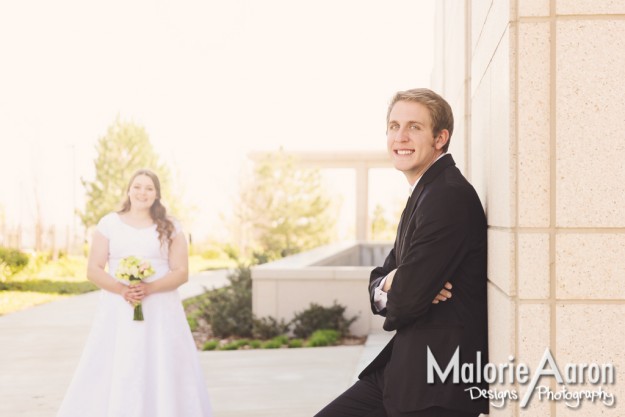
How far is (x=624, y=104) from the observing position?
2.80 metres

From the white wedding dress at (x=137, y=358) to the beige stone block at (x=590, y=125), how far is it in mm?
4089

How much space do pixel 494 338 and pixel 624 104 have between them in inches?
40.0

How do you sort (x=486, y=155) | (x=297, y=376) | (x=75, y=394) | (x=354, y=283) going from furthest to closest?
1. (x=354, y=283)
2. (x=297, y=376)
3. (x=75, y=394)
4. (x=486, y=155)

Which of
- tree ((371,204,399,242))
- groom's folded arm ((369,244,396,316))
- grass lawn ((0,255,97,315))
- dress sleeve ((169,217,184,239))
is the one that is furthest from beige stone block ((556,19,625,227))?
tree ((371,204,399,242))

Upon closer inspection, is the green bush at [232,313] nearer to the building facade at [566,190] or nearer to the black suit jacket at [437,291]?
the black suit jacket at [437,291]

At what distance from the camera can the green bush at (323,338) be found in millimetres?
10883

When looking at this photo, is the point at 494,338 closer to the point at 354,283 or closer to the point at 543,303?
the point at 543,303

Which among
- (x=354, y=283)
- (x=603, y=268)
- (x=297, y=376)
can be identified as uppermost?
(x=603, y=268)

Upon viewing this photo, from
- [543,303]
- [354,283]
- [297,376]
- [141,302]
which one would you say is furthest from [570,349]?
[354,283]

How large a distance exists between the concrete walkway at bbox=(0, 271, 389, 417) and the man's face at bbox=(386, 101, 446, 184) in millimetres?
4244

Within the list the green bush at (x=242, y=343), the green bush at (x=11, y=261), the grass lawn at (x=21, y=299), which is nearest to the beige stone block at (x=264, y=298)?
the green bush at (x=242, y=343)

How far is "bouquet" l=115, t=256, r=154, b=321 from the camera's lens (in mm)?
6105

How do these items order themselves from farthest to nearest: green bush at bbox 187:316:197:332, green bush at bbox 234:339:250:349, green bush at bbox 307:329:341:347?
green bush at bbox 187:316:197:332, green bush at bbox 234:339:250:349, green bush at bbox 307:329:341:347

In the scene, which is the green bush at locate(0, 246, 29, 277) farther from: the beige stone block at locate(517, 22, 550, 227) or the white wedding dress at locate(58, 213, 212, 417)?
the beige stone block at locate(517, 22, 550, 227)
